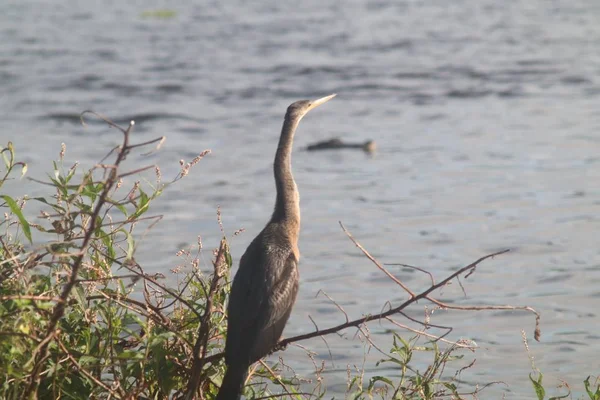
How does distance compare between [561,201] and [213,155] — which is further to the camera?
[213,155]

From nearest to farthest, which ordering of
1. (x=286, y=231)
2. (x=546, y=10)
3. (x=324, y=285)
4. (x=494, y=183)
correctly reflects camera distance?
(x=286, y=231), (x=324, y=285), (x=494, y=183), (x=546, y=10)

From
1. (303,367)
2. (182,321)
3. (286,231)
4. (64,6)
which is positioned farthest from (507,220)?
(64,6)

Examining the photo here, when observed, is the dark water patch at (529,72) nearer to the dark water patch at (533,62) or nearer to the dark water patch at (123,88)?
the dark water patch at (533,62)

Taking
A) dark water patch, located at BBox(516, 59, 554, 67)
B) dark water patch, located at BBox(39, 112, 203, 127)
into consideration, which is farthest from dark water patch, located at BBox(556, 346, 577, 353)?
dark water patch, located at BBox(516, 59, 554, 67)

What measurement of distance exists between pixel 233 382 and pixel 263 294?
0.50 metres

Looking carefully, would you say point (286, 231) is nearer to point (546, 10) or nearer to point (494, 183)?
point (494, 183)

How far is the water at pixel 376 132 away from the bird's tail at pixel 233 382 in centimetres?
208

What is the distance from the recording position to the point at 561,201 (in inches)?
421

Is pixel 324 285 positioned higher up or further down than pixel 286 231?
further down

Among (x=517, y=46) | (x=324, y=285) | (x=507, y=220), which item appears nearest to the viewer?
(x=324, y=285)

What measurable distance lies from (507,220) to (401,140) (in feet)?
14.5

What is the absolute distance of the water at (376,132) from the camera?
26.1 feet

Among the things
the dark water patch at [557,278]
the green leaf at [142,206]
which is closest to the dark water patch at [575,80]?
the dark water patch at [557,278]

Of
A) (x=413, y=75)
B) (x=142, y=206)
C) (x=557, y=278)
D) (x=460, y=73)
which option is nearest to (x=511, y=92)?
(x=460, y=73)
